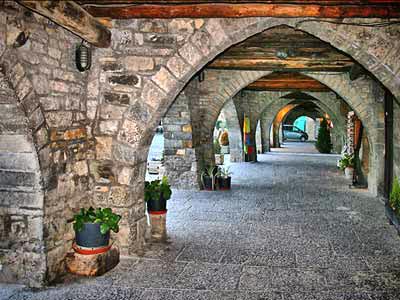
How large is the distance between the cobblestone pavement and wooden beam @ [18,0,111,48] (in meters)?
2.07

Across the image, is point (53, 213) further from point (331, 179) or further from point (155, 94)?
point (331, 179)

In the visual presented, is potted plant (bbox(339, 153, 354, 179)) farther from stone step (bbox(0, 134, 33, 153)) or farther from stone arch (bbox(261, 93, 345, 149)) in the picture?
stone step (bbox(0, 134, 33, 153))

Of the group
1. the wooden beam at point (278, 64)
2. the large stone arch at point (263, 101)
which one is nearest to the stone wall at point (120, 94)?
the wooden beam at point (278, 64)

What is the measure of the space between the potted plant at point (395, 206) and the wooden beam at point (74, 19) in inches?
156

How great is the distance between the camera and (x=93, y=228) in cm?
362

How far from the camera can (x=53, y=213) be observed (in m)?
3.48

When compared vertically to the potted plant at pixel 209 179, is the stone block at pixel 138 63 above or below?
above

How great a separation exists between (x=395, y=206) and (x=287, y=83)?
6227mm

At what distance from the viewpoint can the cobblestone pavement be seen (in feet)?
10.9

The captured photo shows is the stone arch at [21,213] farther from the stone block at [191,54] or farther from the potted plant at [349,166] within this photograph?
the potted plant at [349,166]

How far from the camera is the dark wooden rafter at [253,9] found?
3516mm

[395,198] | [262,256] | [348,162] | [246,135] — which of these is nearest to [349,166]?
[348,162]

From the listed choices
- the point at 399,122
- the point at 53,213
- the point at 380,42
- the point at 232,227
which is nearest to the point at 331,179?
the point at 399,122

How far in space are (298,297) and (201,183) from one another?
16.0ft
